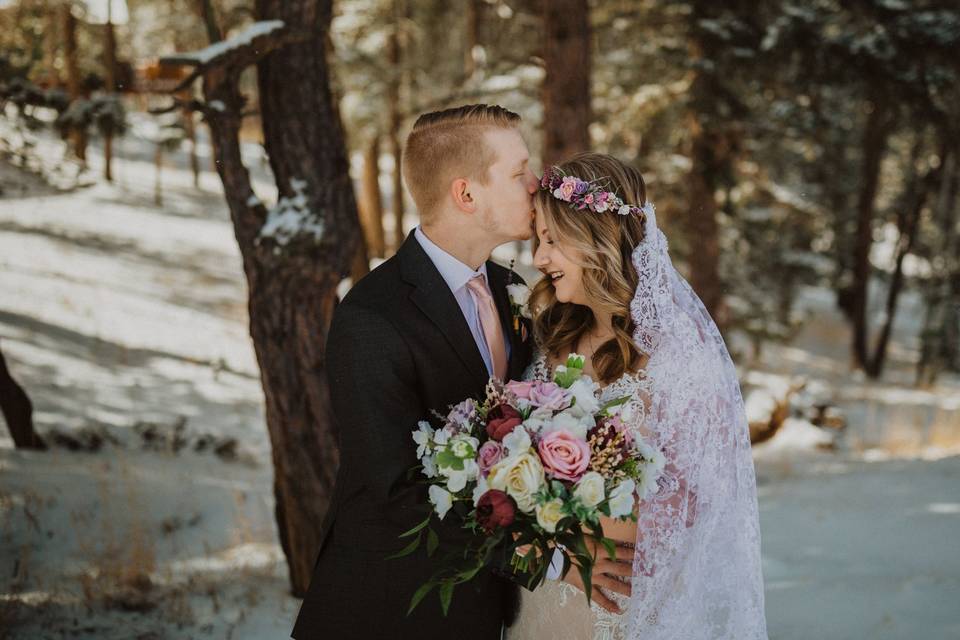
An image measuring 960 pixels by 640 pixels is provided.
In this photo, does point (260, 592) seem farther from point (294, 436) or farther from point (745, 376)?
point (745, 376)

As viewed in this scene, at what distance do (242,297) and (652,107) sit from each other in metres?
9.61

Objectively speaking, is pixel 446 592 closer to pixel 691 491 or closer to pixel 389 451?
pixel 389 451

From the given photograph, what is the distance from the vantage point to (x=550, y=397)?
2.39m

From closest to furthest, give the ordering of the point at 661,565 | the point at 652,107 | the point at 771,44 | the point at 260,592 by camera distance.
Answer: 1. the point at 661,565
2. the point at 260,592
3. the point at 771,44
4. the point at 652,107

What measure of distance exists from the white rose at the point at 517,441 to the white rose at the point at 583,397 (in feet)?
0.74

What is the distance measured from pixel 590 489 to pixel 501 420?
342 millimetres

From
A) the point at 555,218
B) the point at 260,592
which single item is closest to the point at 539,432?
the point at 555,218

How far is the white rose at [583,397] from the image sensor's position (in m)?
2.38

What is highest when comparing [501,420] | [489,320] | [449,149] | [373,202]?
[449,149]

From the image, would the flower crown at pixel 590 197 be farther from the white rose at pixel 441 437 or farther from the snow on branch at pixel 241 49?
the snow on branch at pixel 241 49

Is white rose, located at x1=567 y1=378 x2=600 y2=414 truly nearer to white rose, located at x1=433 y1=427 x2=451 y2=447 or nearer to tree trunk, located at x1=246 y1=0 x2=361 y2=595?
white rose, located at x1=433 y1=427 x2=451 y2=447

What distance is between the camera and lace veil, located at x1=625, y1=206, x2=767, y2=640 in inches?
108

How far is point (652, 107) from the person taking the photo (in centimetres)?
1131

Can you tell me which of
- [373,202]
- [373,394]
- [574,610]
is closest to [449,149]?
[373,394]
